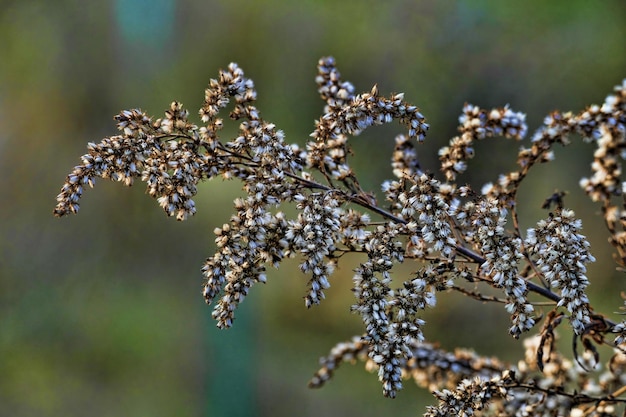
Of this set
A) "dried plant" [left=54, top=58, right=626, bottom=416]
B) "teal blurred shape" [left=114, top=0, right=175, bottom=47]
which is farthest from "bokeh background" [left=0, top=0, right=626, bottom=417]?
"dried plant" [left=54, top=58, right=626, bottom=416]

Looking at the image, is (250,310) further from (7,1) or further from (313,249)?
(313,249)

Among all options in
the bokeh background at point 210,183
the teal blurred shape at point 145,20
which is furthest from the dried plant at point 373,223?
the teal blurred shape at point 145,20

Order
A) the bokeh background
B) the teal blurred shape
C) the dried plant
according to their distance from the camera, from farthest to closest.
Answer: the teal blurred shape
the bokeh background
the dried plant

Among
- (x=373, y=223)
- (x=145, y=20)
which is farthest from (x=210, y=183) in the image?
(x=373, y=223)

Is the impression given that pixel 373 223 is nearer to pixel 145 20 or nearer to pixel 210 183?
pixel 210 183

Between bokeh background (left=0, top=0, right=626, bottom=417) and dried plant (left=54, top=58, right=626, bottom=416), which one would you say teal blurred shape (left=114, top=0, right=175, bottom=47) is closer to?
bokeh background (left=0, top=0, right=626, bottom=417)

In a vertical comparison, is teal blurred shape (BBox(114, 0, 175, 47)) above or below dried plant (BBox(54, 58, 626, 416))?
above

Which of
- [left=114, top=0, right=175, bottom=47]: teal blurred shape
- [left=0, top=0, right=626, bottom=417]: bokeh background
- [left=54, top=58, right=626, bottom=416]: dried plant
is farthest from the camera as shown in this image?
[left=114, top=0, right=175, bottom=47]: teal blurred shape

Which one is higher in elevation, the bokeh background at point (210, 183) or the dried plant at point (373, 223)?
the bokeh background at point (210, 183)

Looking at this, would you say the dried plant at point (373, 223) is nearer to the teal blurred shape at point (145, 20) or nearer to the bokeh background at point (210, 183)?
the bokeh background at point (210, 183)
